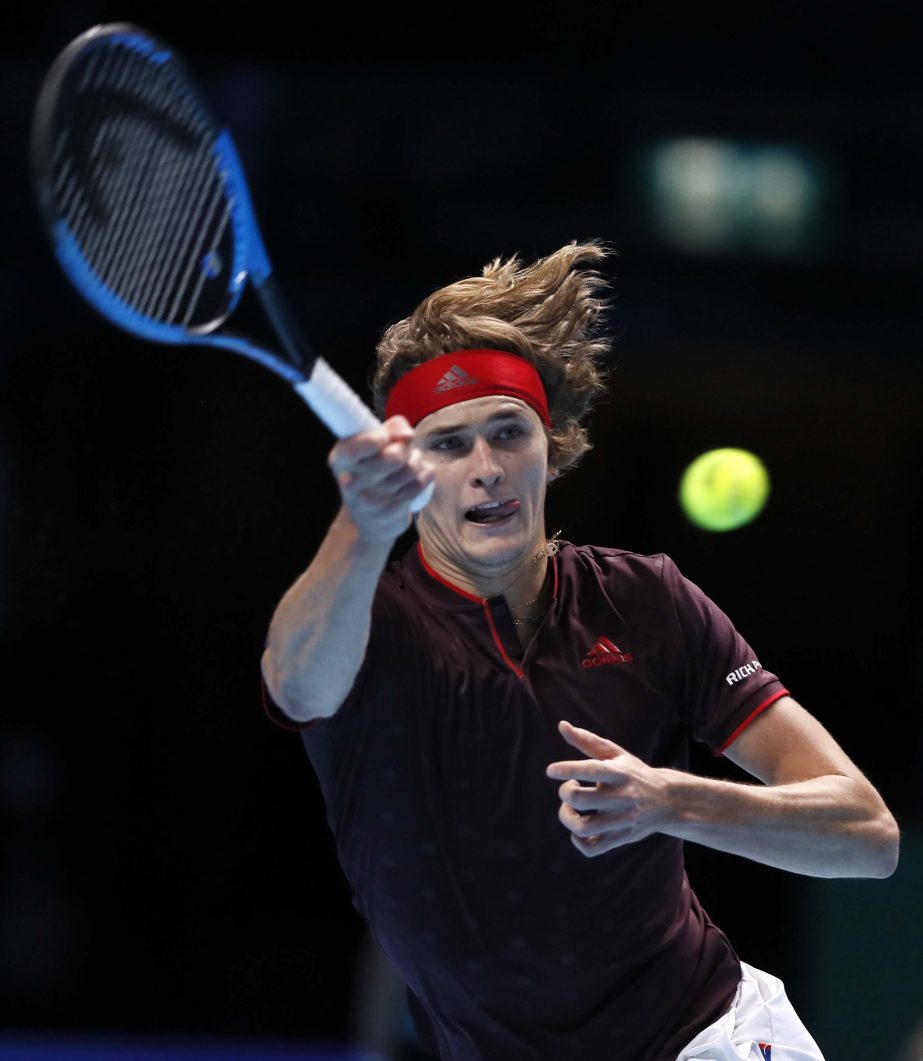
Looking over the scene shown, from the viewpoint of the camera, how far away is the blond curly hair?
2.44 metres

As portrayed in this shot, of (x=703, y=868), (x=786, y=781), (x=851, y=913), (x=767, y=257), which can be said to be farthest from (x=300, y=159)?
(x=786, y=781)

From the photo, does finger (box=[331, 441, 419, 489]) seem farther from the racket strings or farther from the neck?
the neck

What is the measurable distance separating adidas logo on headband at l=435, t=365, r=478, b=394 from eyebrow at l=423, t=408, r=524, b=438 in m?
0.06

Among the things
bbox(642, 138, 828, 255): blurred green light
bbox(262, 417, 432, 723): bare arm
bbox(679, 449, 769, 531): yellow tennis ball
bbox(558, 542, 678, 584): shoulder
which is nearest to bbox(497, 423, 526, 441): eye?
bbox(558, 542, 678, 584): shoulder

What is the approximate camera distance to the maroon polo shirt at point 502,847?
2.18 metres

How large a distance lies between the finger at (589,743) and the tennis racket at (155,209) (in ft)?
1.13

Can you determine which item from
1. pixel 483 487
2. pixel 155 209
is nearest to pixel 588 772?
pixel 483 487

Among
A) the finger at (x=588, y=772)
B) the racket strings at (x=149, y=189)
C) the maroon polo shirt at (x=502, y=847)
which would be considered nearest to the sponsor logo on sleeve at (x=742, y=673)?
the maroon polo shirt at (x=502, y=847)

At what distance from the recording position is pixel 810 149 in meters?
5.20

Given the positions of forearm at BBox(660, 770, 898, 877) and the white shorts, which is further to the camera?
the white shorts

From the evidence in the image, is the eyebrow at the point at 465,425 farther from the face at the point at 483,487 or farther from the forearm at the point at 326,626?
the forearm at the point at 326,626

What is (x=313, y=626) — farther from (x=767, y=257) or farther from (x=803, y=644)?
(x=767, y=257)

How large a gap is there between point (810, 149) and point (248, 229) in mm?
3717

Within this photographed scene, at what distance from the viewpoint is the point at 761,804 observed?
2.12 meters
